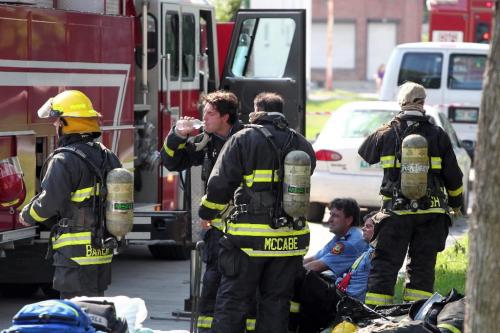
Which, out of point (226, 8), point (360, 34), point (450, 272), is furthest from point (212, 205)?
point (360, 34)

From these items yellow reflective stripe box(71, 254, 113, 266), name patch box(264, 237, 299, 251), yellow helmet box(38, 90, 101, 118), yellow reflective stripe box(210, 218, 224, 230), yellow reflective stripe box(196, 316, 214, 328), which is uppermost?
yellow helmet box(38, 90, 101, 118)

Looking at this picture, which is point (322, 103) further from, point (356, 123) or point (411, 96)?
point (411, 96)

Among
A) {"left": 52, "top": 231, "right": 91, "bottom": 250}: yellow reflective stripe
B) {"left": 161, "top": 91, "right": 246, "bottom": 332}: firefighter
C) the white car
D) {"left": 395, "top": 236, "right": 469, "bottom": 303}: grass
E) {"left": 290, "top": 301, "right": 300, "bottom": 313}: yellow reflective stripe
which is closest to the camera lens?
{"left": 52, "top": 231, "right": 91, "bottom": 250}: yellow reflective stripe

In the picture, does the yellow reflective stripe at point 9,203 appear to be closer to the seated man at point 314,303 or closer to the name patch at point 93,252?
the name patch at point 93,252

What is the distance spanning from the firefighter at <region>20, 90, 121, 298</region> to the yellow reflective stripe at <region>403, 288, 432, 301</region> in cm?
225

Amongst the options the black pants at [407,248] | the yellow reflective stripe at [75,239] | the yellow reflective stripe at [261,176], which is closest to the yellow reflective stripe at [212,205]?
the yellow reflective stripe at [261,176]

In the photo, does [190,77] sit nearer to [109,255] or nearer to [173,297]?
[173,297]

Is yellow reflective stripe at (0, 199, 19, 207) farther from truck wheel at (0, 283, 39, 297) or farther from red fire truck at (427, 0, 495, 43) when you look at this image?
red fire truck at (427, 0, 495, 43)

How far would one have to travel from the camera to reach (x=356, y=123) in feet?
47.8

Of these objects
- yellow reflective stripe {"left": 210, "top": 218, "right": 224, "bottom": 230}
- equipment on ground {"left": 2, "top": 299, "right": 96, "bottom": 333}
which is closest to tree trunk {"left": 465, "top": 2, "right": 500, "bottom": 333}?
equipment on ground {"left": 2, "top": 299, "right": 96, "bottom": 333}

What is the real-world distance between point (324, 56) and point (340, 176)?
52.2 m

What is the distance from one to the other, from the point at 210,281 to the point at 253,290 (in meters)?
0.46

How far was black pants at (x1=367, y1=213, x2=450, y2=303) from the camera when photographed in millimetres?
7895

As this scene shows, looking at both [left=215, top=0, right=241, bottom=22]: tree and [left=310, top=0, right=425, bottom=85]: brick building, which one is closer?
[left=215, top=0, right=241, bottom=22]: tree
